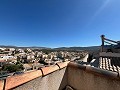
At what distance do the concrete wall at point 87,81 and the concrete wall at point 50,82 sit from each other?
326 mm

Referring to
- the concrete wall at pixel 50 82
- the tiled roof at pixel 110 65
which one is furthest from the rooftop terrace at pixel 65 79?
the tiled roof at pixel 110 65

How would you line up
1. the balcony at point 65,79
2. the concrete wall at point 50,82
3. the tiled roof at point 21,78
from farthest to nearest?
1. the concrete wall at point 50,82
2. the balcony at point 65,79
3. the tiled roof at point 21,78

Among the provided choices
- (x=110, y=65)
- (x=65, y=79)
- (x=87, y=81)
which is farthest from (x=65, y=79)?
(x=110, y=65)

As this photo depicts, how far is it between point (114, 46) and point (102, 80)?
30.8 feet

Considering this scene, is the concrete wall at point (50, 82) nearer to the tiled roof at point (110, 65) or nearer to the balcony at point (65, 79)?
the balcony at point (65, 79)

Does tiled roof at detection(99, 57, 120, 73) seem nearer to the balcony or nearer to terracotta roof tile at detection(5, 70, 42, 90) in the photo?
the balcony

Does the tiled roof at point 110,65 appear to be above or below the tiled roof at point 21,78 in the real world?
below

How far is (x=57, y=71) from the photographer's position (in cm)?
381

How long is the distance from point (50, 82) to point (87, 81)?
131cm

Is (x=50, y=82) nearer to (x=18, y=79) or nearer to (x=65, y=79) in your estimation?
(x=65, y=79)

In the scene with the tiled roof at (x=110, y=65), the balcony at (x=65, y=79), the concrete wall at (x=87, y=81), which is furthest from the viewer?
the tiled roof at (x=110, y=65)

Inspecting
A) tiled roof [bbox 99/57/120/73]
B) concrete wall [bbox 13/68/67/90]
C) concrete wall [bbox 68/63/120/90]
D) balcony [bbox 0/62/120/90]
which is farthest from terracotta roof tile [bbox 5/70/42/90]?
tiled roof [bbox 99/57/120/73]

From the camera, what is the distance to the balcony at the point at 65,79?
2.38m

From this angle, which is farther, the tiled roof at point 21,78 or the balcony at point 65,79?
the balcony at point 65,79
